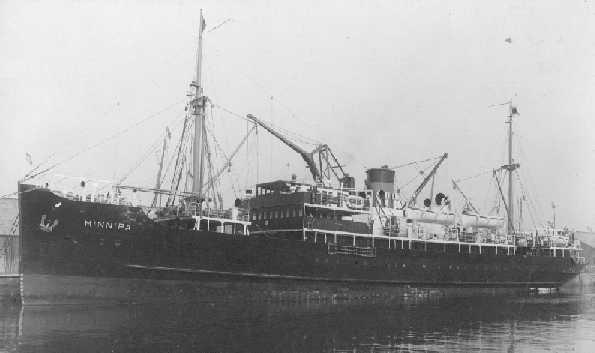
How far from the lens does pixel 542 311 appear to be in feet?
117

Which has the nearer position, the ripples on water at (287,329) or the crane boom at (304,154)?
the ripples on water at (287,329)

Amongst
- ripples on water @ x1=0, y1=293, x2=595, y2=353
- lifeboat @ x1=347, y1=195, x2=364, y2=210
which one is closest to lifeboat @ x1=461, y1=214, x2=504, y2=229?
lifeboat @ x1=347, y1=195, x2=364, y2=210

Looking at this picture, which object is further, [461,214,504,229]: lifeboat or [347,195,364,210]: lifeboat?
[461,214,504,229]: lifeboat

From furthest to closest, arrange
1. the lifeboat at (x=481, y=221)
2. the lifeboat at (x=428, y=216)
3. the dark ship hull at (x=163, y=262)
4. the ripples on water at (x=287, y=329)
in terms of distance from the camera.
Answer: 1. the lifeboat at (x=481, y=221)
2. the lifeboat at (x=428, y=216)
3. the dark ship hull at (x=163, y=262)
4. the ripples on water at (x=287, y=329)

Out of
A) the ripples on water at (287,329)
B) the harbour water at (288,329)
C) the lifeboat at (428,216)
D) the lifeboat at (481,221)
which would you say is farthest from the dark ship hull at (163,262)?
the lifeboat at (481,221)

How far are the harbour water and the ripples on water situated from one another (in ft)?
0.11

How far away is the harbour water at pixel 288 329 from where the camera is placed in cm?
2052

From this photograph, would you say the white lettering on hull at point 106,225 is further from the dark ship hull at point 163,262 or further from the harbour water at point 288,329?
the harbour water at point 288,329

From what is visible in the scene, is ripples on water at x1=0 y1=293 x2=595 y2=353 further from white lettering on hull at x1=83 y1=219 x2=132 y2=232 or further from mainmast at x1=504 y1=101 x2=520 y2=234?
mainmast at x1=504 y1=101 x2=520 y2=234

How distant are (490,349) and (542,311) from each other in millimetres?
16961

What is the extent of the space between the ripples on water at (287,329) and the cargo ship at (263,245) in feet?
6.33

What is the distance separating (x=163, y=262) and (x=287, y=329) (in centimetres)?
1086

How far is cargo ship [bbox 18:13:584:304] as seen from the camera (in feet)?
103

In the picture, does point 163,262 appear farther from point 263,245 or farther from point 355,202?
point 355,202
